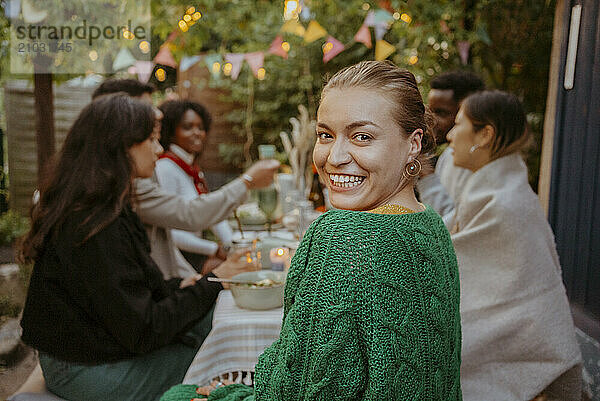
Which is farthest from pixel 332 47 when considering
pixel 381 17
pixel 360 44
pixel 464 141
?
pixel 464 141

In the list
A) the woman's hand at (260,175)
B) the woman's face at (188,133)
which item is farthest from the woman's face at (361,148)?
the woman's face at (188,133)

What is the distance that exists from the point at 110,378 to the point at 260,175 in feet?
3.97

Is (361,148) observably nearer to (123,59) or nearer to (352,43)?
(123,59)

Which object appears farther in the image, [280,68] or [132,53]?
[280,68]

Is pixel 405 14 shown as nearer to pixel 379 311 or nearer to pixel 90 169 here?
pixel 90 169

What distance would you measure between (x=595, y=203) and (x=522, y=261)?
0.54 meters

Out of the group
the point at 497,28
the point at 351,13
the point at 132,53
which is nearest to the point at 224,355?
the point at 132,53

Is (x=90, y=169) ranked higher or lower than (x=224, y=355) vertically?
higher

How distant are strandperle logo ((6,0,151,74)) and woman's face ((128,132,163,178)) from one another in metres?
1.42

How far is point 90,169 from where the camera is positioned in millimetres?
1741

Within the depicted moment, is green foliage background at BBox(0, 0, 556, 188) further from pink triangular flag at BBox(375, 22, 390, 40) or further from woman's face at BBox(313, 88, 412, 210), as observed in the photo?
woman's face at BBox(313, 88, 412, 210)

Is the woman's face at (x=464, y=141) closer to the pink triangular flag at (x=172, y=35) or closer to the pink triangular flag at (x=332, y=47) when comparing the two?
the pink triangular flag at (x=332, y=47)

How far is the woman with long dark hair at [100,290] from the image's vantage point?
1.58 meters

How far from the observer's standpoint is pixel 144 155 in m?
1.93
